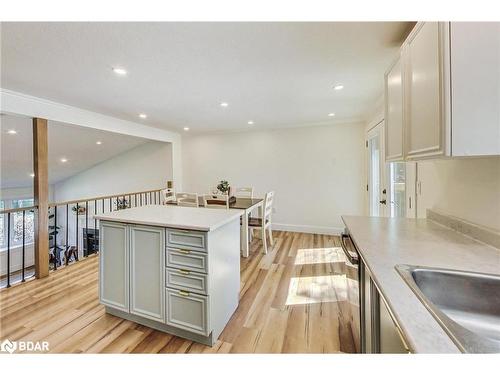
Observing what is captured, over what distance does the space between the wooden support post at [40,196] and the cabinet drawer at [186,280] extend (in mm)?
2207

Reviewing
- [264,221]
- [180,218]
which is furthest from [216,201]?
[180,218]

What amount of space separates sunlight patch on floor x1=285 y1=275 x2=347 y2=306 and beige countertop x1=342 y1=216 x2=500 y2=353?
97 centimetres

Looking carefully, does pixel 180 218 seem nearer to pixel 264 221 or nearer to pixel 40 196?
pixel 264 221

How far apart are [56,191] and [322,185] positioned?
7.87 meters

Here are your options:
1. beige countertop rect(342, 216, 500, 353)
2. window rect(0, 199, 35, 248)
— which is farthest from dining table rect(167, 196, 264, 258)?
window rect(0, 199, 35, 248)

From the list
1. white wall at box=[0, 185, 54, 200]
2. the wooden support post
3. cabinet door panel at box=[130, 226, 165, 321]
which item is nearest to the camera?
cabinet door panel at box=[130, 226, 165, 321]

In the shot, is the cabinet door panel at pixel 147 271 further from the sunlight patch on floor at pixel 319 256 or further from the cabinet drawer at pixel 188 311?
the sunlight patch on floor at pixel 319 256

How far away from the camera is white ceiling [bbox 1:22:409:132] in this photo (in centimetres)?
146

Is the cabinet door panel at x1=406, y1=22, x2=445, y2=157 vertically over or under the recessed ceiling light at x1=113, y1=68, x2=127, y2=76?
under

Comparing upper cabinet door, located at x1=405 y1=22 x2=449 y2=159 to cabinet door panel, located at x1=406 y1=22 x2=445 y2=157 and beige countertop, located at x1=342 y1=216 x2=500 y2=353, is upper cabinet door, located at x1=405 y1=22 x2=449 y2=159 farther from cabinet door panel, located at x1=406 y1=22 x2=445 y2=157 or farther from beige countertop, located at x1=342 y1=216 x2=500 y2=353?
beige countertop, located at x1=342 y1=216 x2=500 y2=353

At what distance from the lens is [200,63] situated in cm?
190

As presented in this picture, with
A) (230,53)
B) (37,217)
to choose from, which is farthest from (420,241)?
(37,217)

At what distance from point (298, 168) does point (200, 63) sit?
3.09m

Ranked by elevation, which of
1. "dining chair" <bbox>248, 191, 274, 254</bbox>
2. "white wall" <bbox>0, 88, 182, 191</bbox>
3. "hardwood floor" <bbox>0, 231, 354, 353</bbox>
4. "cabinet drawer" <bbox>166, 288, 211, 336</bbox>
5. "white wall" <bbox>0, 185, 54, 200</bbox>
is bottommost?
"hardwood floor" <bbox>0, 231, 354, 353</bbox>
